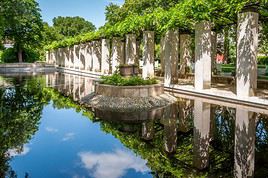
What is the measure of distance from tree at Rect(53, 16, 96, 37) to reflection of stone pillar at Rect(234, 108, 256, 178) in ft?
262

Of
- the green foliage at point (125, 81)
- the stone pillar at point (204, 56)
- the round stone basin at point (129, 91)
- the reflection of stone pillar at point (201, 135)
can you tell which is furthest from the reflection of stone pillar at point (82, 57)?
the reflection of stone pillar at point (201, 135)

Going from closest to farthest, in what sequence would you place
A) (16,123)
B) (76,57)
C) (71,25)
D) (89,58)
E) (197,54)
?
(16,123)
(197,54)
(89,58)
(76,57)
(71,25)

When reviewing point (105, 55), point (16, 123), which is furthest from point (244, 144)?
point (105, 55)

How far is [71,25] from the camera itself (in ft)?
285

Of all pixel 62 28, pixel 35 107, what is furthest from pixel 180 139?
pixel 62 28

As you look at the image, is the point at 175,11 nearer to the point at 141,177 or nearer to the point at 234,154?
the point at 234,154

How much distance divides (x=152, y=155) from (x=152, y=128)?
98.6 inches

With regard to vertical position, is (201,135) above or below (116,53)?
below

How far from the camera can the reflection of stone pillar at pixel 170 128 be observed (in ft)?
23.4

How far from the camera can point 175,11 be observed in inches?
639

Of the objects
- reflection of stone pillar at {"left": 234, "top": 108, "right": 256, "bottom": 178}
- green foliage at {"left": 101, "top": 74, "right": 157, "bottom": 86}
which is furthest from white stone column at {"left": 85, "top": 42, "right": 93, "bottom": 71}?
reflection of stone pillar at {"left": 234, "top": 108, "right": 256, "bottom": 178}

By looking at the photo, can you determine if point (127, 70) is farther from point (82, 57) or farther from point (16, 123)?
point (82, 57)

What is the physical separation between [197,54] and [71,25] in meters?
74.8

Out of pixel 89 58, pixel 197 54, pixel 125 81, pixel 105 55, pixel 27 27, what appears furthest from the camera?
pixel 27 27
